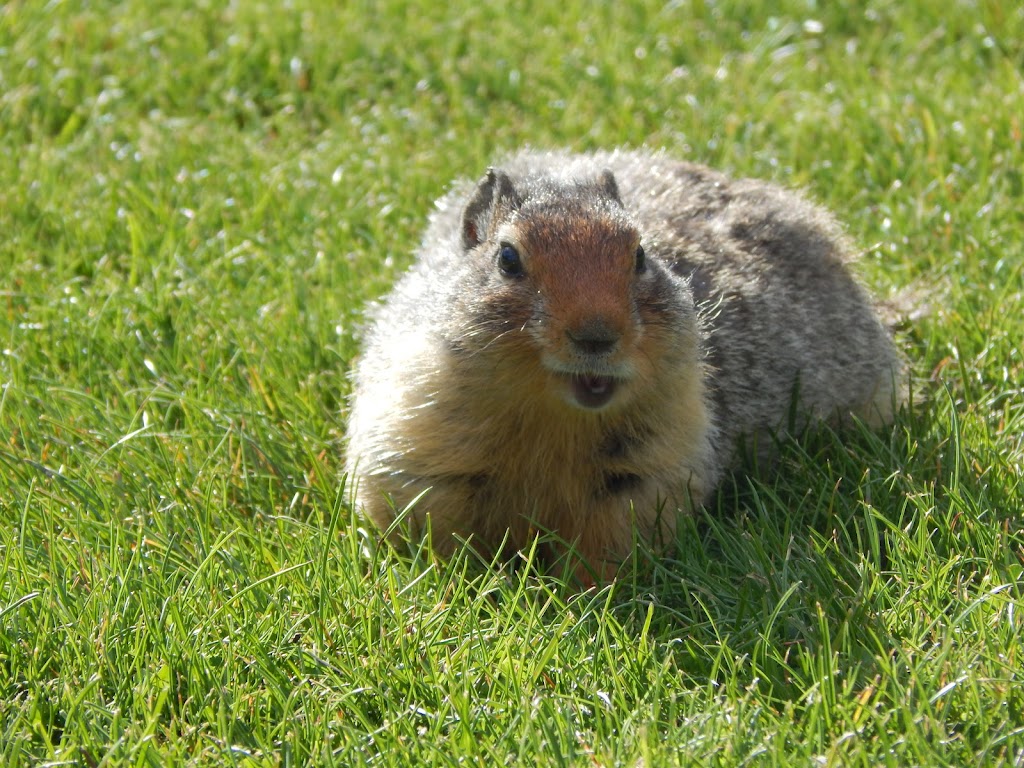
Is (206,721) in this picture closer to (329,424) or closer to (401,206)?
(329,424)

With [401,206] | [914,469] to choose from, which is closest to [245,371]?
[401,206]

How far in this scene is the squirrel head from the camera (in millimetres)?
3369

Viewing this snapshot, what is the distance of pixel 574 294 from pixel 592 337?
5.3 inches

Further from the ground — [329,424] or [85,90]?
[85,90]

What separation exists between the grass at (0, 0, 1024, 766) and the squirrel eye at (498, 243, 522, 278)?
0.76 m

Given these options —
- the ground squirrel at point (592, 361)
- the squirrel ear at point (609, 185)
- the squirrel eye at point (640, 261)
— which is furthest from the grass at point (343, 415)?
the squirrel ear at point (609, 185)

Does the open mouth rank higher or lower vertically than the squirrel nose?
lower

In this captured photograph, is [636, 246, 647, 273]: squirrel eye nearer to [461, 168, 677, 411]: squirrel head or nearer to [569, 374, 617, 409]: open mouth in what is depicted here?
[461, 168, 677, 411]: squirrel head

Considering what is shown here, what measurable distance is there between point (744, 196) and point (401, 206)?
1.59 m

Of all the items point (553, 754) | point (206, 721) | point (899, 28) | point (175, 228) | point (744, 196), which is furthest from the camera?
point (899, 28)

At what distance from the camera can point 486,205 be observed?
405 centimetres

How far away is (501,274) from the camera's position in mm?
3602

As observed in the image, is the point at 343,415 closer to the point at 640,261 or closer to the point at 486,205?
the point at 486,205

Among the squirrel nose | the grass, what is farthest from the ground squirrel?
the grass
